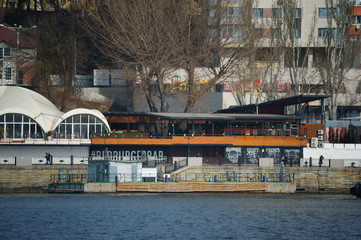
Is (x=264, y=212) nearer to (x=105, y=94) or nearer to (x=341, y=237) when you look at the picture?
(x=341, y=237)

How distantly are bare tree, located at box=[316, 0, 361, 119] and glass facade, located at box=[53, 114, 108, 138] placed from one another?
33217 millimetres

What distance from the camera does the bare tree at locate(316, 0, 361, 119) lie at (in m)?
137

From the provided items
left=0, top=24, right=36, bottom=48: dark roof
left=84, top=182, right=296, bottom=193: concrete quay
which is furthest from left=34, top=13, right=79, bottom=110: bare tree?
left=84, top=182, right=296, bottom=193: concrete quay

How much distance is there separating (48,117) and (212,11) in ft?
82.5

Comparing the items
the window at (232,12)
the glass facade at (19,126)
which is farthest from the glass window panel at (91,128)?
the window at (232,12)

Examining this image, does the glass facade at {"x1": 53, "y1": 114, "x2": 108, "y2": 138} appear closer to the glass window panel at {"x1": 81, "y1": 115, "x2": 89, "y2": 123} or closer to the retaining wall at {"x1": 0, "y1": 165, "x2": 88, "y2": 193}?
the glass window panel at {"x1": 81, "y1": 115, "x2": 89, "y2": 123}

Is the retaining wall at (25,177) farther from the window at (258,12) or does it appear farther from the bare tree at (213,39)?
the window at (258,12)

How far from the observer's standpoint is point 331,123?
13325cm

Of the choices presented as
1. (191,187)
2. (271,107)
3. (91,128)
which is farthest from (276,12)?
(191,187)

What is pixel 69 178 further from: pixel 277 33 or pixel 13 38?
pixel 13 38

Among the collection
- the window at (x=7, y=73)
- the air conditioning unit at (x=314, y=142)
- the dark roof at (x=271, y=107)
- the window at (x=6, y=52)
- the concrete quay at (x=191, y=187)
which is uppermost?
the window at (x=6, y=52)

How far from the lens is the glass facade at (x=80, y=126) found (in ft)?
389

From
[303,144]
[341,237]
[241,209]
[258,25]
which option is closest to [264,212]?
[241,209]

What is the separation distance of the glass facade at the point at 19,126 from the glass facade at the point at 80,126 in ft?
7.88
